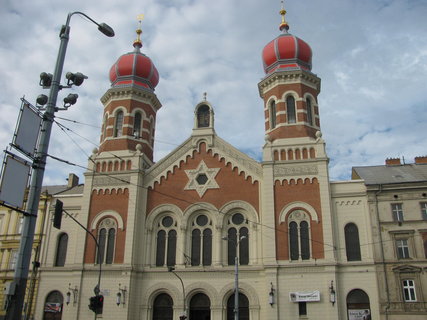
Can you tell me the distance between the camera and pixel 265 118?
119 feet

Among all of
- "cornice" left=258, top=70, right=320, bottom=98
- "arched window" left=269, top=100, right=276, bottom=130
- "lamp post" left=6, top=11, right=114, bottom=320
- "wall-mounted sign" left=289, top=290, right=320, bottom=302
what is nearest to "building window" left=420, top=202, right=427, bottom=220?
"wall-mounted sign" left=289, top=290, right=320, bottom=302

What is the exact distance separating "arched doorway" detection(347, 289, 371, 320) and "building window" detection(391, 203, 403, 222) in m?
5.73

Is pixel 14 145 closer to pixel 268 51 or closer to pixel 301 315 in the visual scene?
pixel 301 315

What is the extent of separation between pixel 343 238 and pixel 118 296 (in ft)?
53.9

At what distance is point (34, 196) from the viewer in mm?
10977

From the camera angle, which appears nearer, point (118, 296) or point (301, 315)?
point (301, 315)

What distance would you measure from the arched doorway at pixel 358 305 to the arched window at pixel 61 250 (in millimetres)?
21592

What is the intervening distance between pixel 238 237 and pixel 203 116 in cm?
1073

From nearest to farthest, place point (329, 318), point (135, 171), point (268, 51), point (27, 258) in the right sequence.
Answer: point (27, 258), point (329, 318), point (135, 171), point (268, 51)

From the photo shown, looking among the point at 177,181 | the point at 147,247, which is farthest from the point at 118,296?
the point at 177,181

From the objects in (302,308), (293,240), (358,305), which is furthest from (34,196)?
(358,305)

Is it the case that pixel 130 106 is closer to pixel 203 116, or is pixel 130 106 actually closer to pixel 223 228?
pixel 203 116

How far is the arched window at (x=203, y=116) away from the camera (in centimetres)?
3616

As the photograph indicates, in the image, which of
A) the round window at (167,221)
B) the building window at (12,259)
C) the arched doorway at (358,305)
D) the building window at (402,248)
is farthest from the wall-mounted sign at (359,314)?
the building window at (12,259)
